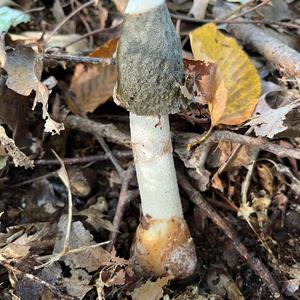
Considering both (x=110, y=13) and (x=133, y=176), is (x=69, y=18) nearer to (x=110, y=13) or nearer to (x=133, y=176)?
(x=110, y=13)

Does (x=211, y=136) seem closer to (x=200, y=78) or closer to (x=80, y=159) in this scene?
(x=200, y=78)

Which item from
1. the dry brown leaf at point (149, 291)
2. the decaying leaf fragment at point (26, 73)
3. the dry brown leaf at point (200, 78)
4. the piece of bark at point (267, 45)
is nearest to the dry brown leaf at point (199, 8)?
the piece of bark at point (267, 45)

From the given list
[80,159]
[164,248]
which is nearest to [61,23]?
[80,159]

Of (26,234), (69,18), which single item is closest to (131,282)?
(26,234)

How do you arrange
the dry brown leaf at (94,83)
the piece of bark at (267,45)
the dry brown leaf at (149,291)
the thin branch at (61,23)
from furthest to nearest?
the thin branch at (61,23)
the dry brown leaf at (94,83)
the piece of bark at (267,45)
the dry brown leaf at (149,291)

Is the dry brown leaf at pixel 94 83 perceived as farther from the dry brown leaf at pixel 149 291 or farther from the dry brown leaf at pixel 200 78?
the dry brown leaf at pixel 149 291

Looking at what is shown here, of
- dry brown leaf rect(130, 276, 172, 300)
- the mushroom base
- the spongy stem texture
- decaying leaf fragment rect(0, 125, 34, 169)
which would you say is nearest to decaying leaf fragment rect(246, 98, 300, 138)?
the spongy stem texture

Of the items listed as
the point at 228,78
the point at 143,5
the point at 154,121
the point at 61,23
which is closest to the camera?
the point at 143,5
